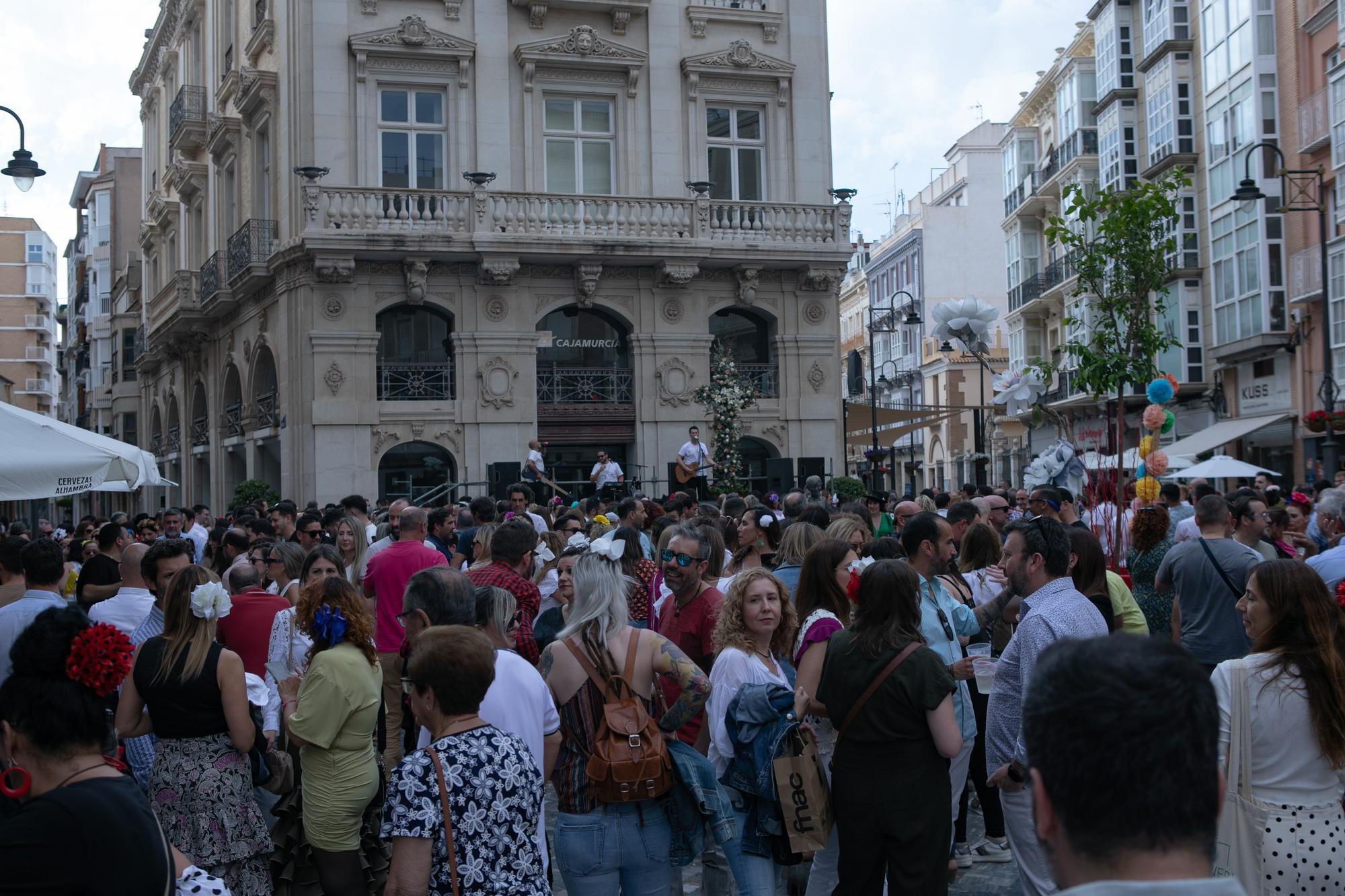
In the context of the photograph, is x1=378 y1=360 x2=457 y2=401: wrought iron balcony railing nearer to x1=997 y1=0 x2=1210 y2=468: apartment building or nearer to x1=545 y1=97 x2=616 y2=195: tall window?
x1=545 y1=97 x2=616 y2=195: tall window

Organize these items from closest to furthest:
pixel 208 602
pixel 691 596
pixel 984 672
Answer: pixel 208 602
pixel 984 672
pixel 691 596

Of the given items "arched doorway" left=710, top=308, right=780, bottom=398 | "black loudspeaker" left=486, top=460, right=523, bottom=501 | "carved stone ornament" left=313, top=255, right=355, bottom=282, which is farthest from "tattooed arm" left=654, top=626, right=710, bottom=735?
"arched doorway" left=710, top=308, right=780, bottom=398

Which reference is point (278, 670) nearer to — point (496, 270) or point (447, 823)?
point (447, 823)

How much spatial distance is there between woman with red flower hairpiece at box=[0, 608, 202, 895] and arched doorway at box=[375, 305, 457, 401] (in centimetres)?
2171

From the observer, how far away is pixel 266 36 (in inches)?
1061

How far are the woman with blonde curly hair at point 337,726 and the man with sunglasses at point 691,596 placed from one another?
167cm

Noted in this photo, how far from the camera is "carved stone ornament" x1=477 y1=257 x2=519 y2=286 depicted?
80.9 feet

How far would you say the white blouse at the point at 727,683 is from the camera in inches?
219

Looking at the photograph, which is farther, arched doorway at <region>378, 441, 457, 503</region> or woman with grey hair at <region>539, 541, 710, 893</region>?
arched doorway at <region>378, 441, 457, 503</region>

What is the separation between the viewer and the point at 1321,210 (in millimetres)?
21719

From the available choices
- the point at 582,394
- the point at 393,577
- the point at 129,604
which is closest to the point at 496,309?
the point at 582,394

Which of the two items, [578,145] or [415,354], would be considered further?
[578,145]

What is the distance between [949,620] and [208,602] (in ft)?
11.3

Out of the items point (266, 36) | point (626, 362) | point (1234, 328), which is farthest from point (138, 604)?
point (1234, 328)
